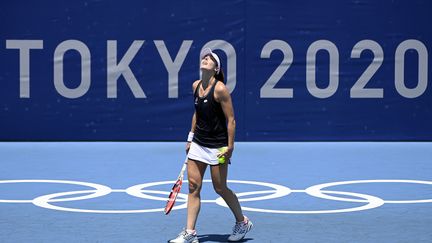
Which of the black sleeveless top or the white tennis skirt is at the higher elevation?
the black sleeveless top

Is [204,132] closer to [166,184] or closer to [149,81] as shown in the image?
[166,184]

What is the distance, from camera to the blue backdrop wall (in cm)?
1562

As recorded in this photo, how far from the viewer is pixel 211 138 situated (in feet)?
23.2

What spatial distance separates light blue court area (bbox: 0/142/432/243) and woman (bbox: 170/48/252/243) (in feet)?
1.39

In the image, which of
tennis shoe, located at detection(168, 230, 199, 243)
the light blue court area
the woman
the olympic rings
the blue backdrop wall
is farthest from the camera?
the blue backdrop wall

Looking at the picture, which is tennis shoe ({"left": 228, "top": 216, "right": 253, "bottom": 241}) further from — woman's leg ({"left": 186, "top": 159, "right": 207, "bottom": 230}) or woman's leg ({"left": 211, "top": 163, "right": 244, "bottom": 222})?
woman's leg ({"left": 186, "top": 159, "right": 207, "bottom": 230})

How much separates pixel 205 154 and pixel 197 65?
8772 millimetres

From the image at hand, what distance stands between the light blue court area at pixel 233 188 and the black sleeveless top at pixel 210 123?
87 cm

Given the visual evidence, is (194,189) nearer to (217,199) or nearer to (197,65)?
(217,199)

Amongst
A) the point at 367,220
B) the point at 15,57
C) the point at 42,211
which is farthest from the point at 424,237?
the point at 15,57

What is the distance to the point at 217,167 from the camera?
7.06 meters

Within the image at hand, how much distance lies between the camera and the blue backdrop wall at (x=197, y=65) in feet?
51.2

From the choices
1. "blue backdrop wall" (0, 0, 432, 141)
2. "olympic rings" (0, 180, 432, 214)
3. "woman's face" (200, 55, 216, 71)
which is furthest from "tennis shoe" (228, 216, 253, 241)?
"blue backdrop wall" (0, 0, 432, 141)

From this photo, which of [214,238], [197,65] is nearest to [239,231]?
[214,238]
